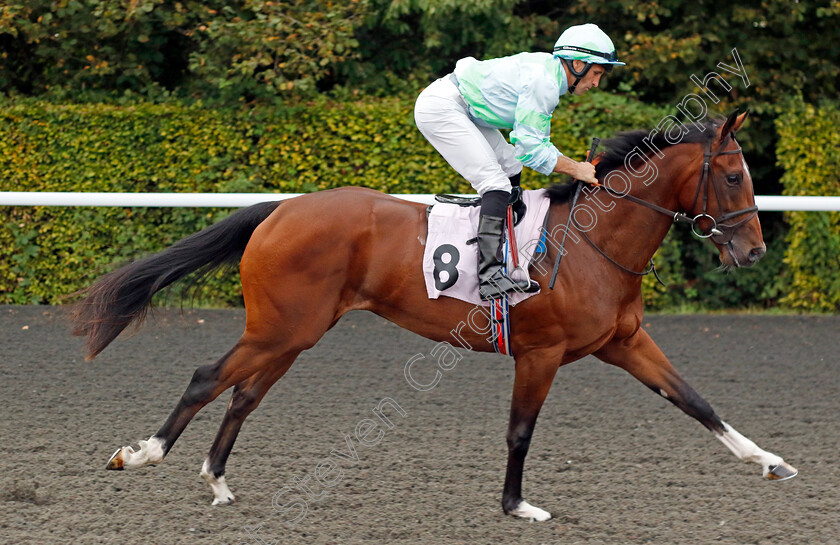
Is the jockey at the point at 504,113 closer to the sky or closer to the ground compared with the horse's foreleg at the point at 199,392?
closer to the sky

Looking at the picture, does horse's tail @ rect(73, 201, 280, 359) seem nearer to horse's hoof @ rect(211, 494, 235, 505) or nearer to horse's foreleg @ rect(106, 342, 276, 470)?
horse's foreleg @ rect(106, 342, 276, 470)

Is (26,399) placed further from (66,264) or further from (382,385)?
(66,264)

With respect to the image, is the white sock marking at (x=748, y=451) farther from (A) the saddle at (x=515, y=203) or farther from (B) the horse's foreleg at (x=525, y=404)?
(A) the saddle at (x=515, y=203)

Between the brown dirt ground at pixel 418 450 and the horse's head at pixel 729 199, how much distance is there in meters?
1.11

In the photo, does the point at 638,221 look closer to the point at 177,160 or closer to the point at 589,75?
the point at 589,75

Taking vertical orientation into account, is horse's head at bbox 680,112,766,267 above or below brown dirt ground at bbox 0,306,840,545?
above

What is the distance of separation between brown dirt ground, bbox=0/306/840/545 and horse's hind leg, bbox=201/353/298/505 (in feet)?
0.48

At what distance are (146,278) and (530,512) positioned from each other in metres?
2.08

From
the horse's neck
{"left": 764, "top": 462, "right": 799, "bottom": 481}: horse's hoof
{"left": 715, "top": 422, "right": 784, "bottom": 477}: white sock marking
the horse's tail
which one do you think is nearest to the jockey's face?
the horse's neck

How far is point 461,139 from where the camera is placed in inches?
157

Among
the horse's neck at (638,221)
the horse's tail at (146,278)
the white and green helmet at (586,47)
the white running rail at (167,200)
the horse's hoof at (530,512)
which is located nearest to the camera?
the horse's hoof at (530,512)

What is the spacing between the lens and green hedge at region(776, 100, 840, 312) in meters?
8.43

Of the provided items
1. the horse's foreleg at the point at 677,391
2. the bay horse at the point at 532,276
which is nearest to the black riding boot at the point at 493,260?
the bay horse at the point at 532,276

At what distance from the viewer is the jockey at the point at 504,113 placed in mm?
3748
